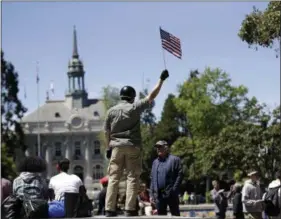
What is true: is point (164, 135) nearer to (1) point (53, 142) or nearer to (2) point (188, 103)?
(2) point (188, 103)

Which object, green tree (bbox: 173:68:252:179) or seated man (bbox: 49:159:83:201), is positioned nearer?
seated man (bbox: 49:159:83:201)

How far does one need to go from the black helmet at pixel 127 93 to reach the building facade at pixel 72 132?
114 meters

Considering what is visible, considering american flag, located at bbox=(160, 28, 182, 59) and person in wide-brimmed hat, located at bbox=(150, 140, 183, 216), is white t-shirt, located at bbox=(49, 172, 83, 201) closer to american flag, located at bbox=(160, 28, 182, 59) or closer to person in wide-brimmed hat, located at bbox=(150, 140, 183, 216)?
person in wide-brimmed hat, located at bbox=(150, 140, 183, 216)

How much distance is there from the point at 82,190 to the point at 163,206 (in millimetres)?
1650

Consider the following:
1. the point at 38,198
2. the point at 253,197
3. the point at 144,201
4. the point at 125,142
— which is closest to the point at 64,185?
the point at 38,198

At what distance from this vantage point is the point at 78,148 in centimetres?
12912

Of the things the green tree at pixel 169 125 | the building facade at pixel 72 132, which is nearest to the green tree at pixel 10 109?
the green tree at pixel 169 125

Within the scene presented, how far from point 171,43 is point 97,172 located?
11757 cm

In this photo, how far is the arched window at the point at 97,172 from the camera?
127 metres

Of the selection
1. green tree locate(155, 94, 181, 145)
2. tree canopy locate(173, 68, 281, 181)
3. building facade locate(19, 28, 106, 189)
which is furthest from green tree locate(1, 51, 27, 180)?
building facade locate(19, 28, 106, 189)

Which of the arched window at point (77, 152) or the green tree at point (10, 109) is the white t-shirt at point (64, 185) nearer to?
the green tree at point (10, 109)

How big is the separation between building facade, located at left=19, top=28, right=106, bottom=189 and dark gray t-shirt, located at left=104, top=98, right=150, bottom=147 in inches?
4473

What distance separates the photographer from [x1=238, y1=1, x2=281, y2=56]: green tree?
1426 cm

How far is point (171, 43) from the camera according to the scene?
1056cm
